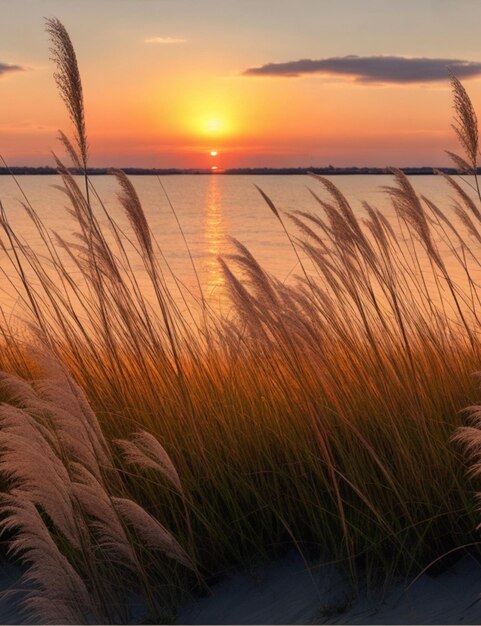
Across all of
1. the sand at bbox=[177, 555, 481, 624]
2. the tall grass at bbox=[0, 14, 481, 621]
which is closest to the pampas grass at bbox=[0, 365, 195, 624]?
the tall grass at bbox=[0, 14, 481, 621]

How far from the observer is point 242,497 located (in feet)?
11.1

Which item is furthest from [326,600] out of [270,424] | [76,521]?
[76,521]

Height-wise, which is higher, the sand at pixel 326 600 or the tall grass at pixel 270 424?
the tall grass at pixel 270 424

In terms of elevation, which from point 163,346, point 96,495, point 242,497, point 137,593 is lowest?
point 137,593

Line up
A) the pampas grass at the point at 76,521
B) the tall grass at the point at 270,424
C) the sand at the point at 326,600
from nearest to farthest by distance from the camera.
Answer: the pampas grass at the point at 76,521
the sand at the point at 326,600
the tall grass at the point at 270,424

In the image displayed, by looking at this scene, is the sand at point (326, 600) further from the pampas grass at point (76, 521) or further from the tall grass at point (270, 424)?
the pampas grass at point (76, 521)

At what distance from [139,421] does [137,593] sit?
2.75 feet

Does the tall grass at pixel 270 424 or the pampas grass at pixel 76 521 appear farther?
the tall grass at pixel 270 424

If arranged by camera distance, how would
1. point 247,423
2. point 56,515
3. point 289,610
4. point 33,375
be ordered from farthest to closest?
1. point 33,375
2. point 247,423
3. point 289,610
4. point 56,515

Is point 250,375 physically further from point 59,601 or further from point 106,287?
point 59,601

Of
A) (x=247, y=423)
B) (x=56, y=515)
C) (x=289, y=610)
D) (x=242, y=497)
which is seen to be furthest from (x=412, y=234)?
(x=56, y=515)

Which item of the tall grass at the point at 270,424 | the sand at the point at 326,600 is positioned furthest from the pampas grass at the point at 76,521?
the sand at the point at 326,600

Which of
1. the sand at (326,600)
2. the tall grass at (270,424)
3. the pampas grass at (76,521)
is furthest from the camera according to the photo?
the tall grass at (270,424)

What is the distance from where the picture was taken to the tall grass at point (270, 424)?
3.06 meters
